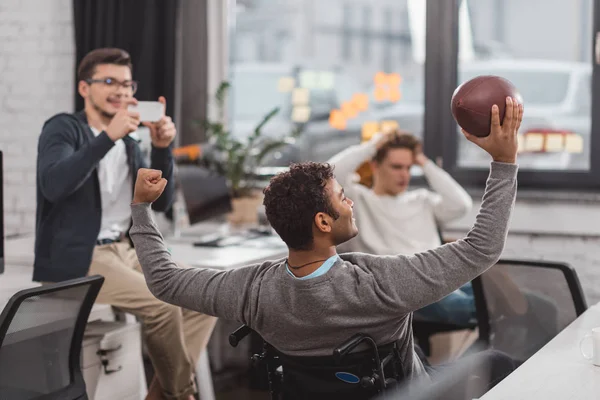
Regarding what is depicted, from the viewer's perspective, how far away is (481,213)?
5.46 ft

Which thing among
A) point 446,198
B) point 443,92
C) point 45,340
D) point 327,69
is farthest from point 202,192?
point 45,340

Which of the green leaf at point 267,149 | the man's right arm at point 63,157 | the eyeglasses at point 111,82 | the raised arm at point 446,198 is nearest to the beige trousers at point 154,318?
the man's right arm at point 63,157

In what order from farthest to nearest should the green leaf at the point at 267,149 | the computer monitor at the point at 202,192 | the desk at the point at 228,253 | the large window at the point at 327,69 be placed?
1. the large window at the point at 327,69
2. the green leaf at the point at 267,149
3. the computer monitor at the point at 202,192
4. the desk at the point at 228,253

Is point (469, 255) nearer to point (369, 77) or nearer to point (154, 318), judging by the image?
point (154, 318)

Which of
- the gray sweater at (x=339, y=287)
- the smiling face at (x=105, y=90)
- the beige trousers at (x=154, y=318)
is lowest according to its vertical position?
the beige trousers at (x=154, y=318)

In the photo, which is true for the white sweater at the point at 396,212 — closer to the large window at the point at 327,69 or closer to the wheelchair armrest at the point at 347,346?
the large window at the point at 327,69

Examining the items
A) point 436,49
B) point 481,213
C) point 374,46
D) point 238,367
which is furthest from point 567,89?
point 481,213

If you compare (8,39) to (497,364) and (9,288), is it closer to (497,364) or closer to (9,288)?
(9,288)

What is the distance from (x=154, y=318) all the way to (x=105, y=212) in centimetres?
44

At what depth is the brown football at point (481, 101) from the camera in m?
1.60

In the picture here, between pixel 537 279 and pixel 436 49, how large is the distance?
6.45 feet

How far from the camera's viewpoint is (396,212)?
11.9ft

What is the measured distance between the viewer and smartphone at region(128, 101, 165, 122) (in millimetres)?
2974

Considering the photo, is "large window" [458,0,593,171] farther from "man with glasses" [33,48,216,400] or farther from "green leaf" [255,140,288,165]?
"man with glasses" [33,48,216,400]
